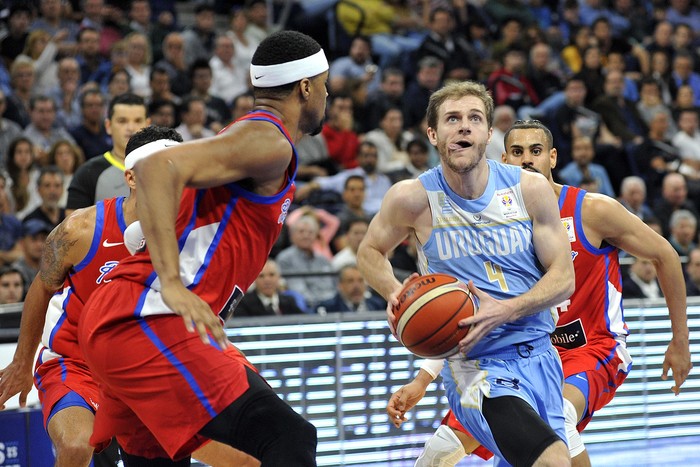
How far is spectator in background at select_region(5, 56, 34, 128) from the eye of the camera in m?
11.3

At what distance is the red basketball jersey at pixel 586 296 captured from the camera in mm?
5656

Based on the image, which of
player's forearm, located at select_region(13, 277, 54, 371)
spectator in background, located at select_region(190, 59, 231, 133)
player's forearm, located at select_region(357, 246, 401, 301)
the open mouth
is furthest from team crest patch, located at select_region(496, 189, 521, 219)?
spectator in background, located at select_region(190, 59, 231, 133)

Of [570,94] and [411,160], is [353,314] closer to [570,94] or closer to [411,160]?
[411,160]

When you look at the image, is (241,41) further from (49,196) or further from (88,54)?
(49,196)

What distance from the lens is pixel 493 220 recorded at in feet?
15.7

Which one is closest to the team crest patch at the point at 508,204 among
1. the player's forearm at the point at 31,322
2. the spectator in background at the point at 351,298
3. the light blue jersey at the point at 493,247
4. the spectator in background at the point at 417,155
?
the light blue jersey at the point at 493,247

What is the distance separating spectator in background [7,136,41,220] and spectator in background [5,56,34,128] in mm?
1134

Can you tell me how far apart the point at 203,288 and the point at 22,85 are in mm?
8459

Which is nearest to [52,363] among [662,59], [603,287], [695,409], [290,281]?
[603,287]

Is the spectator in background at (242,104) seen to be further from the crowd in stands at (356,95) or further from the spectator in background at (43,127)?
the spectator in background at (43,127)

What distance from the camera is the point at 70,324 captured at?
17.4 ft

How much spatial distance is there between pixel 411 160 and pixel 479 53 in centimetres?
393

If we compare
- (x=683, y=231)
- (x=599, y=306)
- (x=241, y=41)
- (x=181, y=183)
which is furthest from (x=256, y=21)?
(x=181, y=183)

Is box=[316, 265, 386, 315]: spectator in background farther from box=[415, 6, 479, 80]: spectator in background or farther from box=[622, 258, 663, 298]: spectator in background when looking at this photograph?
box=[415, 6, 479, 80]: spectator in background
